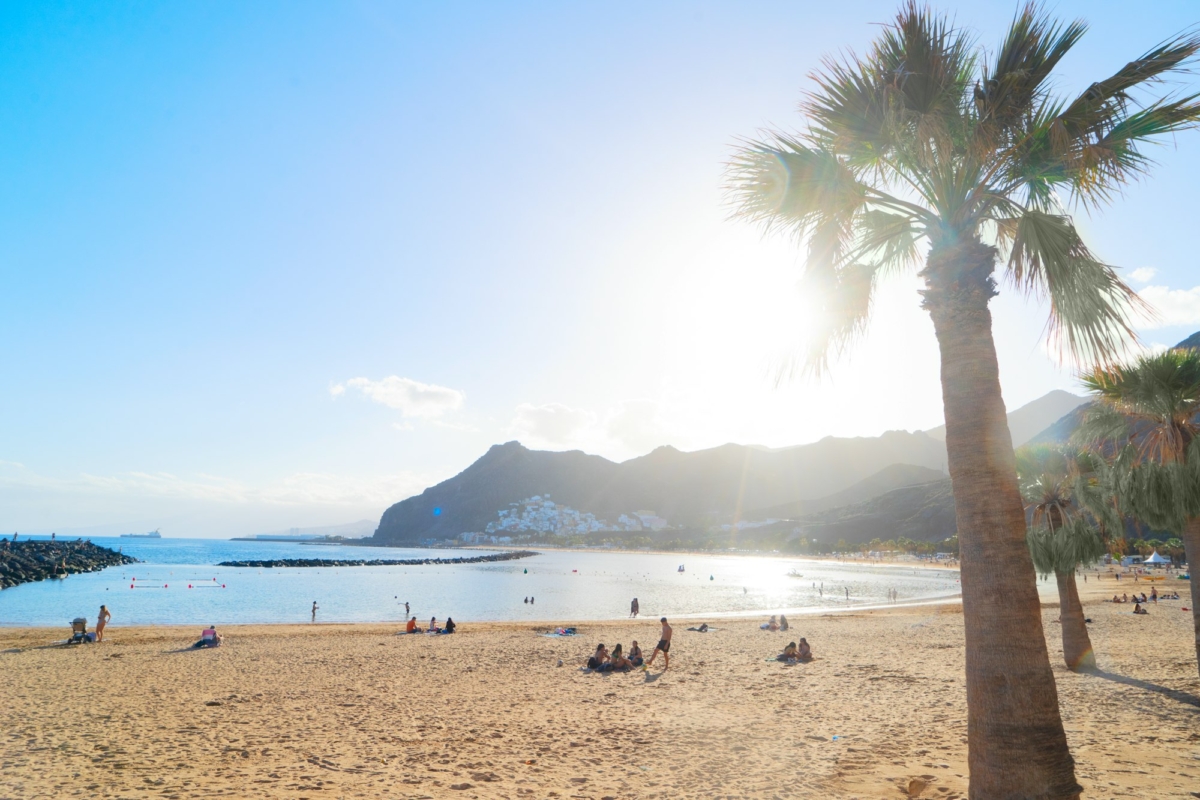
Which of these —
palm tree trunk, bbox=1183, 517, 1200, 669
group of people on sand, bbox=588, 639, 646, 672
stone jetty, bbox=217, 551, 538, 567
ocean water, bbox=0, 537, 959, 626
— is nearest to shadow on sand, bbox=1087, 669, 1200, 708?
palm tree trunk, bbox=1183, 517, 1200, 669

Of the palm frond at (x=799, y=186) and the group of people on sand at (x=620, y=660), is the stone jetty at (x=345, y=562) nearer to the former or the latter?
the group of people on sand at (x=620, y=660)

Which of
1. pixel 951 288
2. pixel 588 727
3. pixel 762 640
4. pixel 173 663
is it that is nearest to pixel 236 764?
pixel 588 727

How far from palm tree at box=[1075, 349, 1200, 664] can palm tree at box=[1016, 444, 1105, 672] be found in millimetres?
2139

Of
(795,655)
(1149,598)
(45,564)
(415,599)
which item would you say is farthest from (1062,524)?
(45,564)

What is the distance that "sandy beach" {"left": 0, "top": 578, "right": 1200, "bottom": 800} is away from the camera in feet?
22.9

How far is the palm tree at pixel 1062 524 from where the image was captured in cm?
1160

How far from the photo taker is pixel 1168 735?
7.73 m

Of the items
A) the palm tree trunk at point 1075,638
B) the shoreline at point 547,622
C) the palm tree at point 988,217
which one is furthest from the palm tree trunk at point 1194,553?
the shoreline at point 547,622

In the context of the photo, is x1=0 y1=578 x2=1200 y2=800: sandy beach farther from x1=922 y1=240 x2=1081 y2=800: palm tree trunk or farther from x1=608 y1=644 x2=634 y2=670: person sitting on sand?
x1=922 y1=240 x2=1081 y2=800: palm tree trunk

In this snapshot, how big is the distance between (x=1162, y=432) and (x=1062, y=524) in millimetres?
3377

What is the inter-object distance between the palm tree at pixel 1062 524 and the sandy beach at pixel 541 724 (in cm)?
99

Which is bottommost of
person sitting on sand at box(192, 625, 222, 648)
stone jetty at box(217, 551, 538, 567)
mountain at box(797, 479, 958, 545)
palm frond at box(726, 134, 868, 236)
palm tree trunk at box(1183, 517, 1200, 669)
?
stone jetty at box(217, 551, 538, 567)

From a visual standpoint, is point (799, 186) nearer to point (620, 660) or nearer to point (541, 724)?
point (541, 724)

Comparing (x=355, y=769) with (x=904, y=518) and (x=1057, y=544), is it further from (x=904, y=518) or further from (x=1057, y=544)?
(x=904, y=518)
